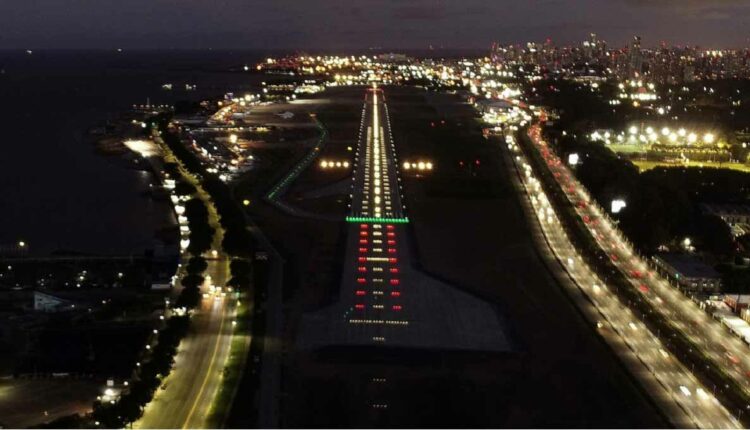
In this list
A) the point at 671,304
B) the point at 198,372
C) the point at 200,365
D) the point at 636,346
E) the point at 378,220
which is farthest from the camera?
the point at 378,220

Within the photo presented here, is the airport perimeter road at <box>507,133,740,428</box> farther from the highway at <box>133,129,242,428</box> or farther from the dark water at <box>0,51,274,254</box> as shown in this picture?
A: the dark water at <box>0,51,274,254</box>

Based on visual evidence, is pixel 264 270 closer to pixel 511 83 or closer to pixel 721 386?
pixel 721 386

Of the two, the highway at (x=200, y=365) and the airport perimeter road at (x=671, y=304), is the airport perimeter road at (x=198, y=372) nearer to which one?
the highway at (x=200, y=365)

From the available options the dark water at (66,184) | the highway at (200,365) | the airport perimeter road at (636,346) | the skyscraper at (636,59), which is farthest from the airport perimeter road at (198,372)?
the skyscraper at (636,59)

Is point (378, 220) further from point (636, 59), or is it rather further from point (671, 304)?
point (636, 59)

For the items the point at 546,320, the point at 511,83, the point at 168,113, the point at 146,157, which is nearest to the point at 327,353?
the point at 546,320

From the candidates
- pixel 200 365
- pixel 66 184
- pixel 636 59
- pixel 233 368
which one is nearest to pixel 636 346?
pixel 233 368

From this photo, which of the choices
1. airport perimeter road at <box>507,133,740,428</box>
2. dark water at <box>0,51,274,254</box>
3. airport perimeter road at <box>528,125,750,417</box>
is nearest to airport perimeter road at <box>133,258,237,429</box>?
dark water at <box>0,51,274,254</box>
